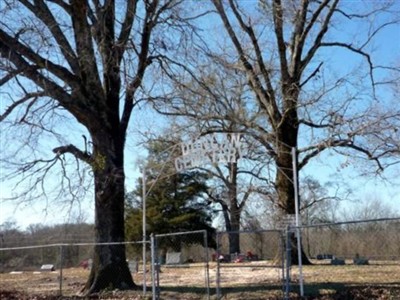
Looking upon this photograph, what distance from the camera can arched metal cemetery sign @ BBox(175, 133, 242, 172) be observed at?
16.0m

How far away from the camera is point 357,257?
15688mm

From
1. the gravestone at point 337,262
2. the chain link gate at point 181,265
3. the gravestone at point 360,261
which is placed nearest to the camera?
the chain link gate at point 181,265

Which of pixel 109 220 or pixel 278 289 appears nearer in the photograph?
pixel 278 289

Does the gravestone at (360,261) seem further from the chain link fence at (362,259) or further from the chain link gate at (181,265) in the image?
the chain link gate at (181,265)

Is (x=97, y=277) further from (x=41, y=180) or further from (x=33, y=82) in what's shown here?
(x=33, y=82)

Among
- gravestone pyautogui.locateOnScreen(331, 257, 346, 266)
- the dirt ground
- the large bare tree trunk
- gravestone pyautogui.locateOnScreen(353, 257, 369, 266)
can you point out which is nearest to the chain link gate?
the dirt ground

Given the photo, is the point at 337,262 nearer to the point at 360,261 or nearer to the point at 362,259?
the point at 360,261

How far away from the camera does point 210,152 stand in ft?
53.4

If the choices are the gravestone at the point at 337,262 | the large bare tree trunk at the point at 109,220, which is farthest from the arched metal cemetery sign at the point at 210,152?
the gravestone at the point at 337,262

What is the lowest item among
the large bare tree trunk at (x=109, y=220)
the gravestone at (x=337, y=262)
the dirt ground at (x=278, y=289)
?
the dirt ground at (x=278, y=289)

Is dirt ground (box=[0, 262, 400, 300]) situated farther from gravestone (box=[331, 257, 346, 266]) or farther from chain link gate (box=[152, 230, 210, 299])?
gravestone (box=[331, 257, 346, 266])

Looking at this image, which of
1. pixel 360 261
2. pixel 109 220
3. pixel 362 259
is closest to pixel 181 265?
pixel 109 220

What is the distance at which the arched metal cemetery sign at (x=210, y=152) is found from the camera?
16.0 m

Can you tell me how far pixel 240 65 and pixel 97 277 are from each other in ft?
44.5
